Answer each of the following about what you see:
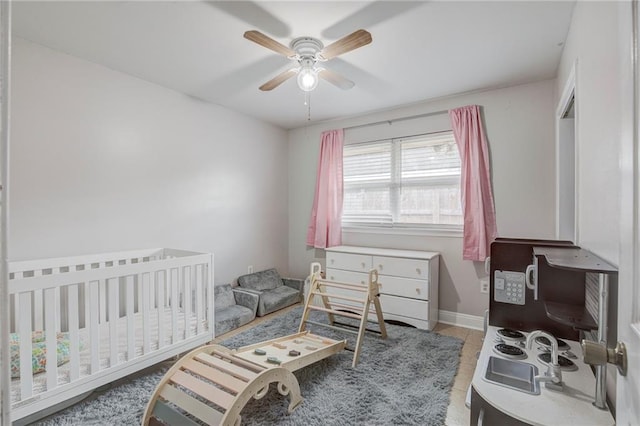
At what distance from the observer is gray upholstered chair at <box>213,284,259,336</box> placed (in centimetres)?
300

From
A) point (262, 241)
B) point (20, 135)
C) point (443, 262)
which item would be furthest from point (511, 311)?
point (20, 135)

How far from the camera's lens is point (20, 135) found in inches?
85.1

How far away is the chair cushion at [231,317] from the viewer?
9.70ft

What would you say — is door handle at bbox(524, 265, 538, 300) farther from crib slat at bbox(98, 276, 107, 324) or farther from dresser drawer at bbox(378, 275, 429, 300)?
crib slat at bbox(98, 276, 107, 324)

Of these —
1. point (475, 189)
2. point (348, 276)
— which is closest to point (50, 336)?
point (348, 276)

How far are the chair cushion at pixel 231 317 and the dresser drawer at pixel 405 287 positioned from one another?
146 centimetres

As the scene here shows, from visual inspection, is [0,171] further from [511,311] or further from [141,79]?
[141,79]

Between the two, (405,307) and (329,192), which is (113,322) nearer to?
(405,307)

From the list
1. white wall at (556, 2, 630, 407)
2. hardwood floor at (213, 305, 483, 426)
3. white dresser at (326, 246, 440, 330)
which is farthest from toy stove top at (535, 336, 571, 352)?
white dresser at (326, 246, 440, 330)

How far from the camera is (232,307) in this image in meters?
3.35

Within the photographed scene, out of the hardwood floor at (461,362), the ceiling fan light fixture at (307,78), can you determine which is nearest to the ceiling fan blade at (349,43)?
the ceiling fan light fixture at (307,78)

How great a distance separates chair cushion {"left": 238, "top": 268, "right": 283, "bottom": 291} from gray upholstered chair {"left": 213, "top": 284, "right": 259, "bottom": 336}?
18cm

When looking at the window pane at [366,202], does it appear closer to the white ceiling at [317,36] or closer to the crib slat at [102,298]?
the white ceiling at [317,36]

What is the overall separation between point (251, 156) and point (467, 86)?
2.56 m
